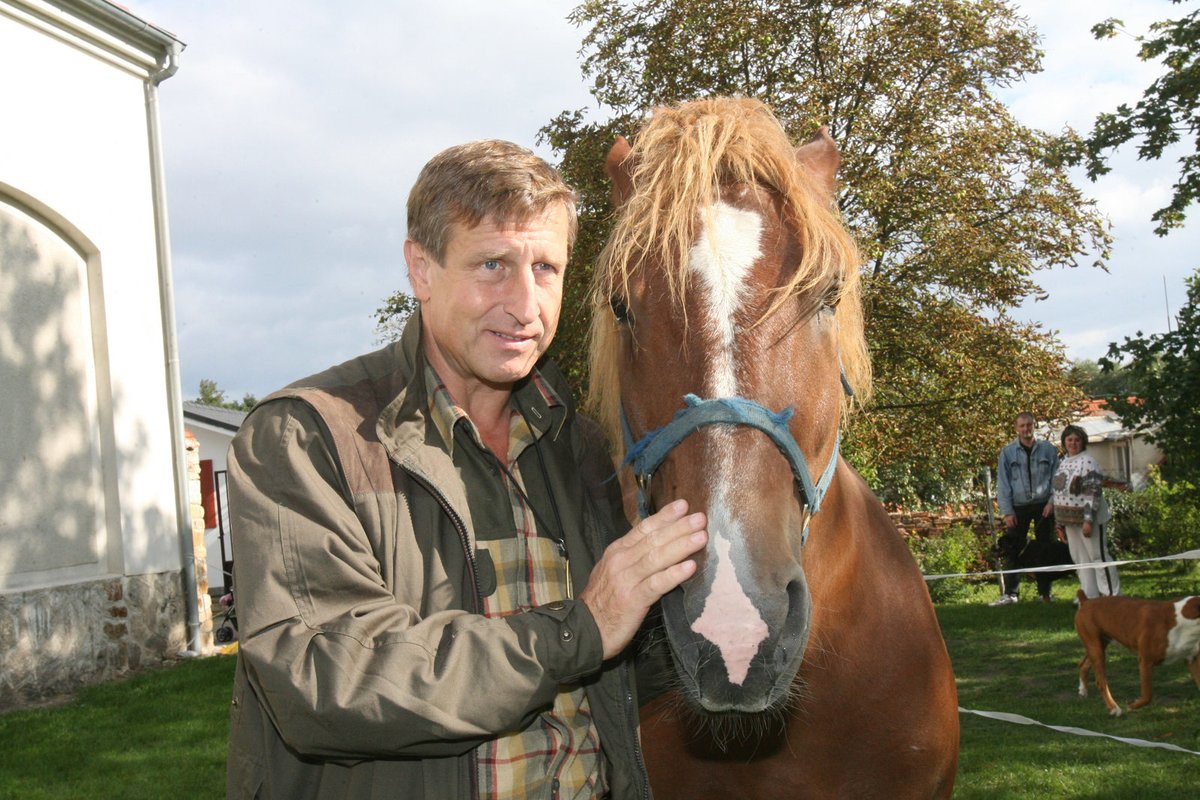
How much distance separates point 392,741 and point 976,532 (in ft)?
50.7

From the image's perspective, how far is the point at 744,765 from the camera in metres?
2.12

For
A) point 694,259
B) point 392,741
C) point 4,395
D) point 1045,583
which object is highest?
point 4,395

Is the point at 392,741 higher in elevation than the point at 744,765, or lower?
higher

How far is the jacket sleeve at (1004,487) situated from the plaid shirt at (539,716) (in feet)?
28.2

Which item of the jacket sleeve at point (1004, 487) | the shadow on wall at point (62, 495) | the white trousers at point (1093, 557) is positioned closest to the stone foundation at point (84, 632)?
the shadow on wall at point (62, 495)

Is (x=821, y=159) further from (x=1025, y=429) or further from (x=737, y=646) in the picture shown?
(x=1025, y=429)

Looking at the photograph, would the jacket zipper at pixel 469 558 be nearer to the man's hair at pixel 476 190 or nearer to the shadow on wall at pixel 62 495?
the man's hair at pixel 476 190

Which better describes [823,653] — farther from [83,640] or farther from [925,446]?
[925,446]

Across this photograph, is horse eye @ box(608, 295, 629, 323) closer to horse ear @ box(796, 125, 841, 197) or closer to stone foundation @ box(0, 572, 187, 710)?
horse ear @ box(796, 125, 841, 197)

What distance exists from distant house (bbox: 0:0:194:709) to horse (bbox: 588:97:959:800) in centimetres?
662

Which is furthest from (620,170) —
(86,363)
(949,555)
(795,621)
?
(949,555)

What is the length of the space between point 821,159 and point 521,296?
941mm

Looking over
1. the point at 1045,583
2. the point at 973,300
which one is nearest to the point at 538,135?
the point at 973,300

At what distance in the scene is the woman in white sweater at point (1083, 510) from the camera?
8383mm
